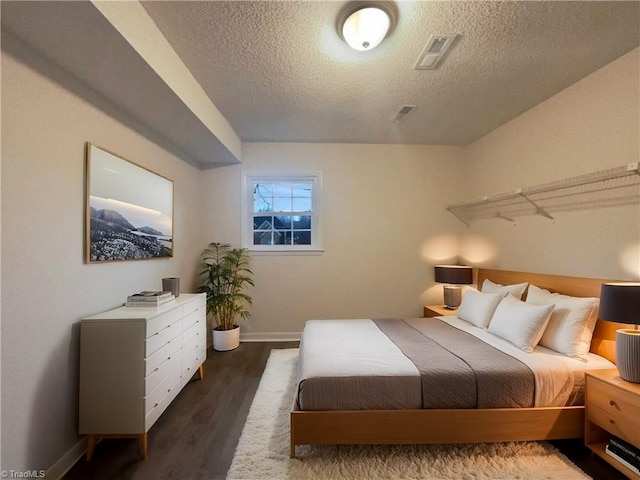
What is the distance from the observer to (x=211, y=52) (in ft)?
6.72

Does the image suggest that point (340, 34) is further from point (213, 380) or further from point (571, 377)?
point (213, 380)

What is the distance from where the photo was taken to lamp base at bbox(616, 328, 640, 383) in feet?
5.31

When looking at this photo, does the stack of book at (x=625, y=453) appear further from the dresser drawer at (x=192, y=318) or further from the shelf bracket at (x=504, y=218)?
the dresser drawer at (x=192, y=318)

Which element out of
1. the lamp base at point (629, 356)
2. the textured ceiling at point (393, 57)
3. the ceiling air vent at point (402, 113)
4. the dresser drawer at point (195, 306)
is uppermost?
the ceiling air vent at point (402, 113)

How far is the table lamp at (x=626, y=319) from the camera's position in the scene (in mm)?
1625

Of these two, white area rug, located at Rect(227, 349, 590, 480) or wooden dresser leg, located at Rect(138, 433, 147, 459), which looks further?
wooden dresser leg, located at Rect(138, 433, 147, 459)

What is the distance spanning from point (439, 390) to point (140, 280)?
8.08 feet

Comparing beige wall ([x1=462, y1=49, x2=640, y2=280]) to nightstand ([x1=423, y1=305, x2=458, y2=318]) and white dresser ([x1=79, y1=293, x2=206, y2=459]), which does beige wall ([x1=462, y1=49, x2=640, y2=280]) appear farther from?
white dresser ([x1=79, y1=293, x2=206, y2=459])

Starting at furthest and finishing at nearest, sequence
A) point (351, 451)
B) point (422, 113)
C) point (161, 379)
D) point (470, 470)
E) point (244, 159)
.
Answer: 1. point (244, 159)
2. point (422, 113)
3. point (161, 379)
4. point (351, 451)
5. point (470, 470)

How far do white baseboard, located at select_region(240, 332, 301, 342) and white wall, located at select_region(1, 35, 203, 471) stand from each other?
2.07 m

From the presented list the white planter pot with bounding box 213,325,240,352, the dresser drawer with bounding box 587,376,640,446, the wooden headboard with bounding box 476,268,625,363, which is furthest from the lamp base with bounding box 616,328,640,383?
the white planter pot with bounding box 213,325,240,352

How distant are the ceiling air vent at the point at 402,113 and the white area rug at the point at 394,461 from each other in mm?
2861

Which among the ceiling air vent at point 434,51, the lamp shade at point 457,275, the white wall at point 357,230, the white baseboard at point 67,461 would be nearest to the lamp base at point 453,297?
the lamp shade at point 457,275

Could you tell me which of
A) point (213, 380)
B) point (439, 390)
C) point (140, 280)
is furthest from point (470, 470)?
point (140, 280)
